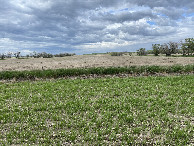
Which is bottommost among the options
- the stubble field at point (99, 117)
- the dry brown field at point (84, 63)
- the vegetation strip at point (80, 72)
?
the stubble field at point (99, 117)

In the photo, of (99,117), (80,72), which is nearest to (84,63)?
(80,72)

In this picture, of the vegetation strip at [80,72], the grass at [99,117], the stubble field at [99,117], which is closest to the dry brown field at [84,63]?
the vegetation strip at [80,72]

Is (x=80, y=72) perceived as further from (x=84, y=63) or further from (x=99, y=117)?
(x=99, y=117)

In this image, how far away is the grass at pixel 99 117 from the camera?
781cm

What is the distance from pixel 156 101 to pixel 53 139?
748 centimetres

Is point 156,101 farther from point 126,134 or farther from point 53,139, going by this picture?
point 53,139

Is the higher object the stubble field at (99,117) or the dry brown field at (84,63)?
the dry brown field at (84,63)

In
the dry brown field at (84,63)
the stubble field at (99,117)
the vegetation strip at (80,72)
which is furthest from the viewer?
the dry brown field at (84,63)

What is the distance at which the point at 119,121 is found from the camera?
30.1 ft

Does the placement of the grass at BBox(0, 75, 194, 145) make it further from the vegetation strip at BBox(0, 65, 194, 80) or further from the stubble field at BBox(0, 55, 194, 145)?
the vegetation strip at BBox(0, 65, 194, 80)

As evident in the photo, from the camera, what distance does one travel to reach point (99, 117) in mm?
9836

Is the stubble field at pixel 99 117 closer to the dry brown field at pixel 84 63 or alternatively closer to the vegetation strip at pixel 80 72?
the vegetation strip at pixel 80 72

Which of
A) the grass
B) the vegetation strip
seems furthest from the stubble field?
the vegetation strip

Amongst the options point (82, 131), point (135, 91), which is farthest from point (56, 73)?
point (82, 131)
